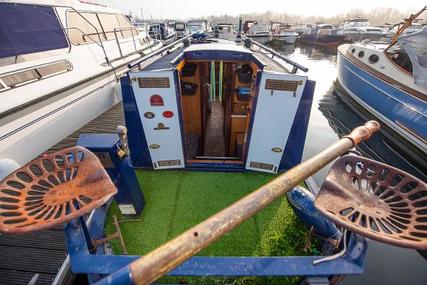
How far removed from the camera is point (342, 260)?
189 centimetres

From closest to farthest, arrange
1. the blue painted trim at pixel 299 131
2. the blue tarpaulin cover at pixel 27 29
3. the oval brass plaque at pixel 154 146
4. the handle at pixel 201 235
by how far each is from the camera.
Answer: the handle at pixel 201 235
the blue painted trim at pixel 299 131
the oval brass plaque at pixel 154 146
the blue tarpaulin cover at pixel 27 29

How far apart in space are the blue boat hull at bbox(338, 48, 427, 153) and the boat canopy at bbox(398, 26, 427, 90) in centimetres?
57

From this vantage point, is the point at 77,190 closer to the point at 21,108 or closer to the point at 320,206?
the point at 320,206

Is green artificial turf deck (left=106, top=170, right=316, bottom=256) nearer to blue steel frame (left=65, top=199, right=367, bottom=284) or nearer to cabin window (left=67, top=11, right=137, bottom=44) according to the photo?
blue steel frame (left=65, top=199, right=367, bottom=284)

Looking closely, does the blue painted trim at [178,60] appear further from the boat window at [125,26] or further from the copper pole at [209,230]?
the boat window at [125,26]

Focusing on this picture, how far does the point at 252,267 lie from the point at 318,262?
22.8 inches

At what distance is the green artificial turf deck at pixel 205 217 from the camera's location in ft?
10.7

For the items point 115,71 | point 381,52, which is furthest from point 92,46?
point 381,52

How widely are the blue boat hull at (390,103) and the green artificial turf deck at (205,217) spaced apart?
18.0 ft

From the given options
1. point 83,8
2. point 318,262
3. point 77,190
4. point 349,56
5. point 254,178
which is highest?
point 83,8

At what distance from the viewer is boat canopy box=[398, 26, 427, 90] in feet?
20.7

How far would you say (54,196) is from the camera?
1.81 metres

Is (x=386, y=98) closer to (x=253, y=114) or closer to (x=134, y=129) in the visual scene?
(x=253, y=114)

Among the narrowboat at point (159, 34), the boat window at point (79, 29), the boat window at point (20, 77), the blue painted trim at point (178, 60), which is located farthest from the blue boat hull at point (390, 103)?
the boat window at point (20, 77)
